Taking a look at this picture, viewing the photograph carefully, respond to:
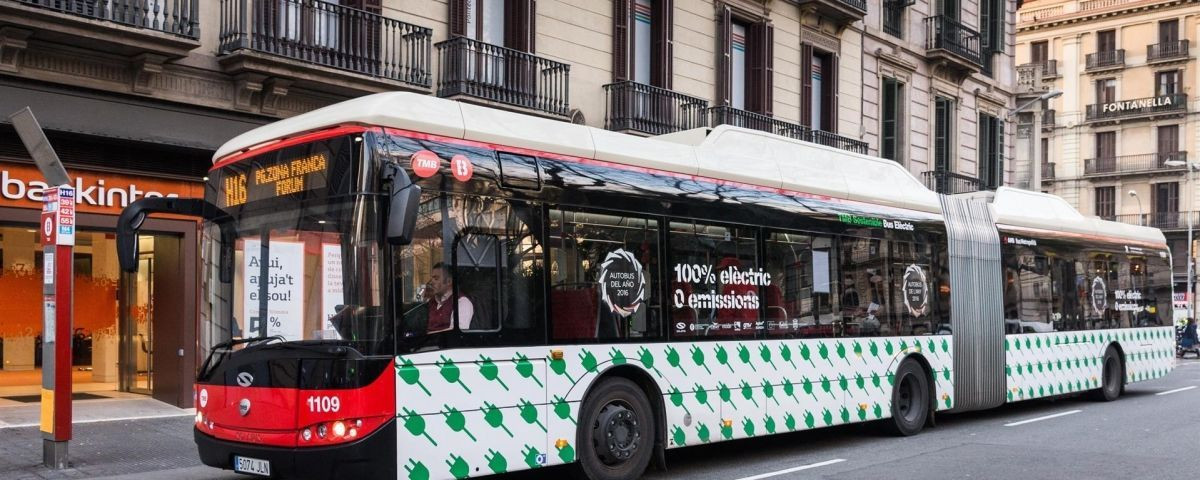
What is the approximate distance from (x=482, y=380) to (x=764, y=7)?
16.8m

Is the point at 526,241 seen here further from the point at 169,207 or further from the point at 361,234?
the point at 169,207

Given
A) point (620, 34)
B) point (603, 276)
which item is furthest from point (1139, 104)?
point (603, 276)

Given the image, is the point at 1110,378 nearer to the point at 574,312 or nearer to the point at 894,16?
the point at 574,312

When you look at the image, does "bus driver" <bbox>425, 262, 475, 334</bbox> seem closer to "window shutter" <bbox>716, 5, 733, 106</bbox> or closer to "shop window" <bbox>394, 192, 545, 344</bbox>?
"shop window" <bbox>394, 192, 545, 344</bbox>

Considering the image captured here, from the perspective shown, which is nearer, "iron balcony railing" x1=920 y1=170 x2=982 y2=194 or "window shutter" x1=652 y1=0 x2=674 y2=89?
"window shutter" x1=652 y1=0 x2=674 y2=89

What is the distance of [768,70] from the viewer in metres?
23.4

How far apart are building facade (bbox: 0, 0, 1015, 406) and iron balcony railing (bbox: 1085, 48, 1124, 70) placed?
1856 inches

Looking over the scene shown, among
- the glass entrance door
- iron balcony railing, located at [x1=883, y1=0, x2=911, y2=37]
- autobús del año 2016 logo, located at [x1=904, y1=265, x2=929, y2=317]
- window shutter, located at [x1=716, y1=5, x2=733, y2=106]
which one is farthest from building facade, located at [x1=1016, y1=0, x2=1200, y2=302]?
the glass entrance door

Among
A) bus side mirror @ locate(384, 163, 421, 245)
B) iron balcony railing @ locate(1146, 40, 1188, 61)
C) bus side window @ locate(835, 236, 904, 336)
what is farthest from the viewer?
iron balcony railing @ locate(1146, 40, 1188, 61)

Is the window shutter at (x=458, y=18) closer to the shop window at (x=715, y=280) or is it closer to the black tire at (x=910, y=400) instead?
the shop window at (x=715, y=280)

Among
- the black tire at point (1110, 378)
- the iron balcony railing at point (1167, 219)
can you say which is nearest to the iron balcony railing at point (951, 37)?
the black tire at point (1110, 378)

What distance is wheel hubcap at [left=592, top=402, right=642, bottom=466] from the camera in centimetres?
922

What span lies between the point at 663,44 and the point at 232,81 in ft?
29.9

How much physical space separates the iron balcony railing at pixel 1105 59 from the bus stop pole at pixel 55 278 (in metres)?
65.3
